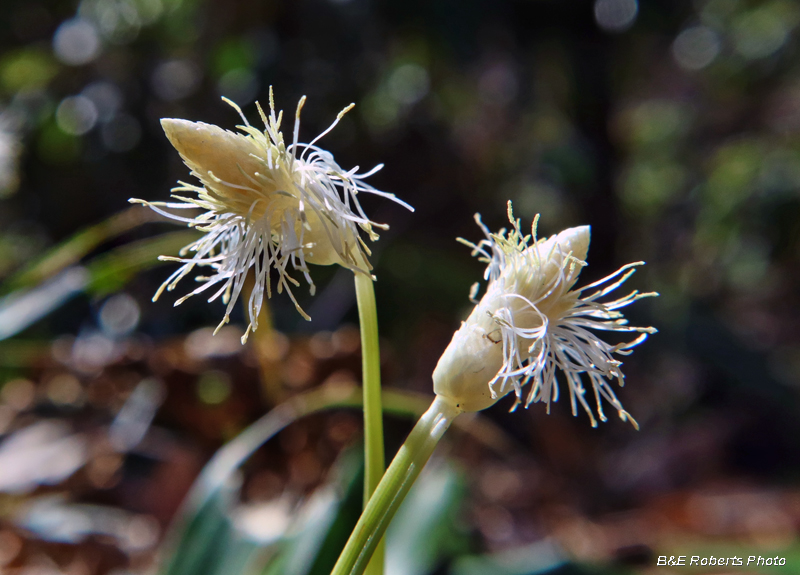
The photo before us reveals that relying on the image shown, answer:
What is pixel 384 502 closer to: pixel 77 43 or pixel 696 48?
pixel 77 43

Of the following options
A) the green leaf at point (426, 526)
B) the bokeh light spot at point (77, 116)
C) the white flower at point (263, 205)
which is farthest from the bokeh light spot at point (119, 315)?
the white flower at point (263, 205)

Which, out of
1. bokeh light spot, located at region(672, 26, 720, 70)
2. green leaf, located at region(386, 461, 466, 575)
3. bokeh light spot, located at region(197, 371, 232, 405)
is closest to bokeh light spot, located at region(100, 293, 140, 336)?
bokeh light spot, located at region(197, 371, 232, 405)

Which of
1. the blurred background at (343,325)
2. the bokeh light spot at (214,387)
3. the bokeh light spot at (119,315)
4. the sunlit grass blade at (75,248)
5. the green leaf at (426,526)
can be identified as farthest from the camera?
the bokeh light spot at (119,315)

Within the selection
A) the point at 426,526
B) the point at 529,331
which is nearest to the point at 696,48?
the point at 426,526

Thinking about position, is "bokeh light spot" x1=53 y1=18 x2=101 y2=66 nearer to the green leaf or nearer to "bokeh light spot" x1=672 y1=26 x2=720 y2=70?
the green leaf

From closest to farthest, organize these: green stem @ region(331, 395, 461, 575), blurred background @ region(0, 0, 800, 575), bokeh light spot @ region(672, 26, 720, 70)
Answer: green stem @ region(331, 395, 461, 575) < blurred background @ region(0, 0, 800, 575) < bokeh light spot @ region(672, 26, 720, 70)

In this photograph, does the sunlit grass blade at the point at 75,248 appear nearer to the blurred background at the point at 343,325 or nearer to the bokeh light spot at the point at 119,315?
the blurred background at the point at 343,325
